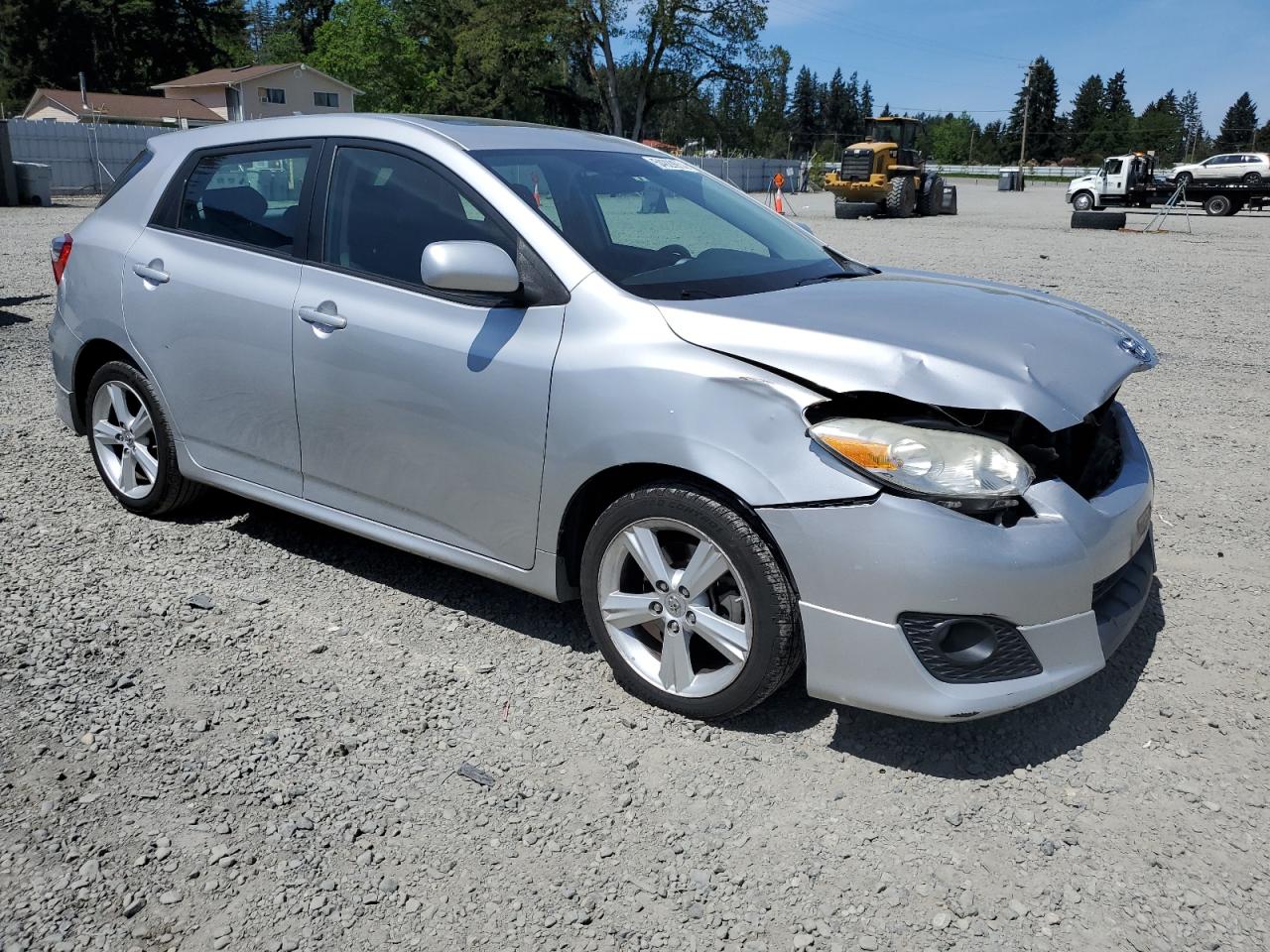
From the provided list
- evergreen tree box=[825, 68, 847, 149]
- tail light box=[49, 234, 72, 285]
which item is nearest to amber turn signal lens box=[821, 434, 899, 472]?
tail light box=[49, 234, 72, 285]

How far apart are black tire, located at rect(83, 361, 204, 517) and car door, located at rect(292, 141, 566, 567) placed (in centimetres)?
96

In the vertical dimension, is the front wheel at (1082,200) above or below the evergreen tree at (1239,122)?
below

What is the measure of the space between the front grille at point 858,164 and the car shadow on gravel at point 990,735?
3057 centimetres

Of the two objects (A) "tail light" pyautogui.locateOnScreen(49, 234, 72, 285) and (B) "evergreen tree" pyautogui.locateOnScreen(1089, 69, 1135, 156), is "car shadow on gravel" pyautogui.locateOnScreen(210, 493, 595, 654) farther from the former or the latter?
(B) "evergreen tree" pyautogui.locateOnScreen(1089, 69, 1135, 156)

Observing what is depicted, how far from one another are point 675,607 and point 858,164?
31.2 metres

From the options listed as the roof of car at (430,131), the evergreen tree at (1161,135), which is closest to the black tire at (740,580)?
the roof of car at (430,131)

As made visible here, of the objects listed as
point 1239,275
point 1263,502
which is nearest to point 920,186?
point 1239,275

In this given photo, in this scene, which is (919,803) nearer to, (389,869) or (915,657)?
(915,657)

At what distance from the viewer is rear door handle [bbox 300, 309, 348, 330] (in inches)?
144

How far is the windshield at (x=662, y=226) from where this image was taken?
3.42m

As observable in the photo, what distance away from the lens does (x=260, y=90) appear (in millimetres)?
65000

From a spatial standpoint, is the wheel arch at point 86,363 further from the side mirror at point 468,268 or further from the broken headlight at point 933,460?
the broken headlight at point 933,460

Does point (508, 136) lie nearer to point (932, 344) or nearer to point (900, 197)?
point (932, 344)

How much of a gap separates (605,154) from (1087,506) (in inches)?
87.7
